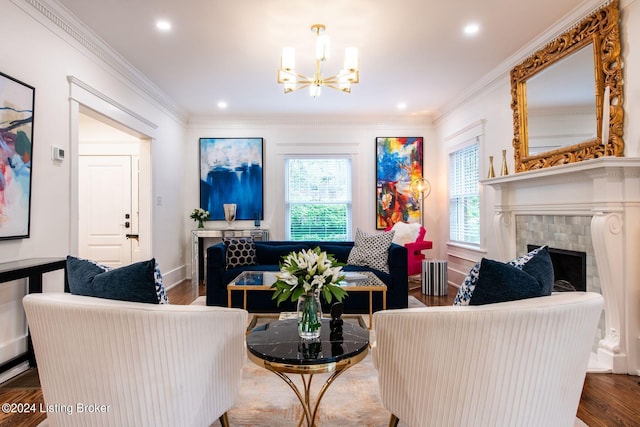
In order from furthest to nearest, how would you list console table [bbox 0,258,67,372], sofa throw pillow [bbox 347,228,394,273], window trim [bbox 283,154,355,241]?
window trim [bbox 283,154,355,241] < sofa throw pillow [bbox 347,228,394,273] < console table [bbox 0,258,67,372]

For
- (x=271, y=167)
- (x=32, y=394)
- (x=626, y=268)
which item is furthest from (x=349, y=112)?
(x=32, y=394)

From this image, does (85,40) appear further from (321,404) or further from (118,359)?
(321,404)

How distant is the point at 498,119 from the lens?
13.8 feet

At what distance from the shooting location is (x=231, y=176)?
608 cm

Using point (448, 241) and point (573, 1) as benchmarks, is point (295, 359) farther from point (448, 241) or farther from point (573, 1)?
point (448, 241)

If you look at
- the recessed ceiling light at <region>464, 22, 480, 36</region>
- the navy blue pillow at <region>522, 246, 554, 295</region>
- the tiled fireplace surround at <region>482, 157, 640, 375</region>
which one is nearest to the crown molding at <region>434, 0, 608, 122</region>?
the recessed ceiling light at <region>464, 22, 480, 36</region>

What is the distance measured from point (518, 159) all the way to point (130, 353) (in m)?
3.81

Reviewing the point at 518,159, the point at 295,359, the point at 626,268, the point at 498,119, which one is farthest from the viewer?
the point at 498,119

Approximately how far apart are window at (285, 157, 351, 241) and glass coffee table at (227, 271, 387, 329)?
2.64m

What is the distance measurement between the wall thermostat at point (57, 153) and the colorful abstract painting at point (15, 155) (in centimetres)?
25

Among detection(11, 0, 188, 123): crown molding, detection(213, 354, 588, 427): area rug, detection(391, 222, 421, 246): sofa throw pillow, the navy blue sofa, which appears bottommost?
detection(213, 354, 588, 427): area rug

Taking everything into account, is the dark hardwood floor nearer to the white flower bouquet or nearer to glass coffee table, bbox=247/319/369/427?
glass coffee table, bbox=247/319/369/427

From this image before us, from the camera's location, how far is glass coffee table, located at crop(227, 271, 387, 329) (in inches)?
119

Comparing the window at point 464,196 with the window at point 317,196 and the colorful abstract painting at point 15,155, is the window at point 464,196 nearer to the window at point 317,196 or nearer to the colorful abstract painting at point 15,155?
the window at point 317,196
